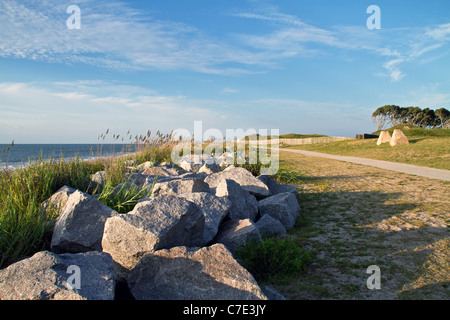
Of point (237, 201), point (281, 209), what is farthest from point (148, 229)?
point (281, 209)

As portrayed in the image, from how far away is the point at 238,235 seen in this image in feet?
14.3

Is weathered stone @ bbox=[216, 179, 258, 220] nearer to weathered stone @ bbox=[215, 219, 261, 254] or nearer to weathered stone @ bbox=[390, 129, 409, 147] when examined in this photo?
weathered stone @ bbox=[215, 219, 261, 254]

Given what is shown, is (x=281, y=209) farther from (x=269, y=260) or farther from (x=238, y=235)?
(x=269, y=260)

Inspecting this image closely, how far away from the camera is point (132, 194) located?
548 cm

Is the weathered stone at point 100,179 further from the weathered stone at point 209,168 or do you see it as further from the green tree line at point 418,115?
the green tree line at point 418,115

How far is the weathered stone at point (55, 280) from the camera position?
104 inches

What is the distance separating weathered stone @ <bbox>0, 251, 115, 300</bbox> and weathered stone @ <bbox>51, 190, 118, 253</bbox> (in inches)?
34.8

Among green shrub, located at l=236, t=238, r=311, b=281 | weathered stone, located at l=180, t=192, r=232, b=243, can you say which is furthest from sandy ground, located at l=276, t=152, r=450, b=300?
weathered stone, located at l=180, t=192, r=232, b=243

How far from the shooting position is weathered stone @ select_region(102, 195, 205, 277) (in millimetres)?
3336

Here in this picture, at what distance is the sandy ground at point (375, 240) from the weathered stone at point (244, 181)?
1.04 metres

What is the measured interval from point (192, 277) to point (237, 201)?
2.67m
